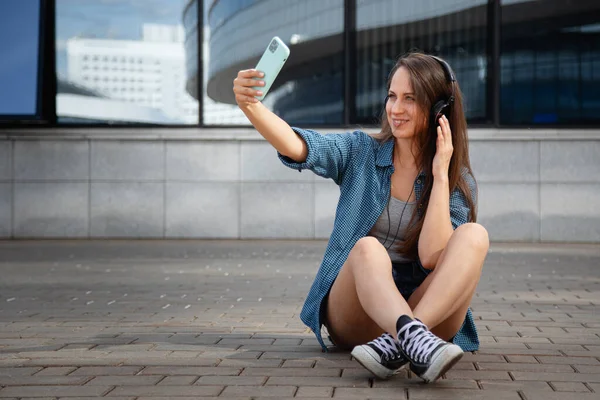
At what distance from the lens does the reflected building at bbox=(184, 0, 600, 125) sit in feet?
40.8

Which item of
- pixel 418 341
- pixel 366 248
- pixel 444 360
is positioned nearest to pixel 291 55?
pixel 366 248

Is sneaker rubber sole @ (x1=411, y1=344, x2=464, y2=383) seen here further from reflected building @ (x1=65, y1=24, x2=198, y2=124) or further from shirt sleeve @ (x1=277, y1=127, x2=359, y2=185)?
reflected building @ (x1=65, y1=24, x2=198, y2=124)

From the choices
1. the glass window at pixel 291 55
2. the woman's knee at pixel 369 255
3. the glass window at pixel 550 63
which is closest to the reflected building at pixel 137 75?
the glass window at pixel 291 55

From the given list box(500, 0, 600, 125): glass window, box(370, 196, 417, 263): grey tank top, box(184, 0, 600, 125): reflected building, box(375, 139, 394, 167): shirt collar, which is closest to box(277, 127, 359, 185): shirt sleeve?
box(375, 139, 394, 167): shirt collar

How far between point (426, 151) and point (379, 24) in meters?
8.65

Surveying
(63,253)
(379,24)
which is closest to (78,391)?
(63,253)

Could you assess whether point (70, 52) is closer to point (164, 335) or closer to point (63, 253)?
point (63, 253)

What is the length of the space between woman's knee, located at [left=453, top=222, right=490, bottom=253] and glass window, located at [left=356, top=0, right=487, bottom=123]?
861 cm

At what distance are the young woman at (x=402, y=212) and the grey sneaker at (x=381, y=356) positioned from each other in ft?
0.42

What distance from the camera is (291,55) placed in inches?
501

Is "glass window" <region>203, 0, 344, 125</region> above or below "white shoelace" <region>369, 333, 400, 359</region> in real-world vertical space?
above

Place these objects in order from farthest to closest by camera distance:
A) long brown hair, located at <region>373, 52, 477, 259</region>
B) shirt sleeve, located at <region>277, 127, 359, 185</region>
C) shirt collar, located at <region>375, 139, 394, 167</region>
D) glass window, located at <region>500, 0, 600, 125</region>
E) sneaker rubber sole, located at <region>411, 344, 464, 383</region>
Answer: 1. glass window, located at <region>500, 0, 600, 125</region>
2. shirt collar, located at <region>375, 139, 394, 167</region>
3. long brown hair, located at <region>373, 52, 477, 259</region>
4. shirt sleeve, located at <region>277, 127, 359, 185</region>
5. sneaker rubber sole, located at <region>411, 344, 464, 383</region>

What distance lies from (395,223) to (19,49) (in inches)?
378

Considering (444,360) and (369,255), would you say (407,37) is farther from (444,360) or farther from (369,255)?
(444,360)
